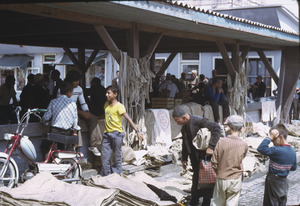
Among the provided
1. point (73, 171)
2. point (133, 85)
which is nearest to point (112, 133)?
point (73, 171)

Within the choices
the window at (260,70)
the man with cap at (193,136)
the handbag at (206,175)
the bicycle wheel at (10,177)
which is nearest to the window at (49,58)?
the window at (260,70)

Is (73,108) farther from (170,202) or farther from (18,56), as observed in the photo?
(18,56)

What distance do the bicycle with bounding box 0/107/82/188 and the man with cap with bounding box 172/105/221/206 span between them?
6.05 ft

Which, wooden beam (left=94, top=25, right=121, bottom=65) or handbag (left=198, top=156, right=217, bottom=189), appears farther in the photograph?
wooden beam (left=94, top=25, right=121, bottom=65)

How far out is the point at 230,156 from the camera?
516cm

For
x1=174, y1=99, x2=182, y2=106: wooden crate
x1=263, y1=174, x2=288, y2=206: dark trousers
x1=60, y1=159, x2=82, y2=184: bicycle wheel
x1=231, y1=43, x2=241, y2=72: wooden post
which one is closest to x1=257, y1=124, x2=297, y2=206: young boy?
x1=263, y1=174, x2=288, y2=206: dark trousers

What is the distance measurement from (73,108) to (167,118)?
3.47 metres

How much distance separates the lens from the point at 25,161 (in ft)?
23.1

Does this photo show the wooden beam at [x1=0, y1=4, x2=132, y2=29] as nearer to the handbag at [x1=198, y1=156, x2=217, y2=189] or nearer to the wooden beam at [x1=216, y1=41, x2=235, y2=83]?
the handbag at [x1=198, y1=156, x2=217, y2=189]

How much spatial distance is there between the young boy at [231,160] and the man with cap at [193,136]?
548mm

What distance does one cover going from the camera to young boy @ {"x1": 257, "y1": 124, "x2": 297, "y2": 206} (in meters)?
5.20

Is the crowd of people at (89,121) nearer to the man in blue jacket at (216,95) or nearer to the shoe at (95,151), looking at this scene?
the shoe at (95,151)

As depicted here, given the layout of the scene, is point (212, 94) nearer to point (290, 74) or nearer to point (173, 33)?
point (173, 33)

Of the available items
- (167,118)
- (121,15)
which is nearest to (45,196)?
(121,15)
